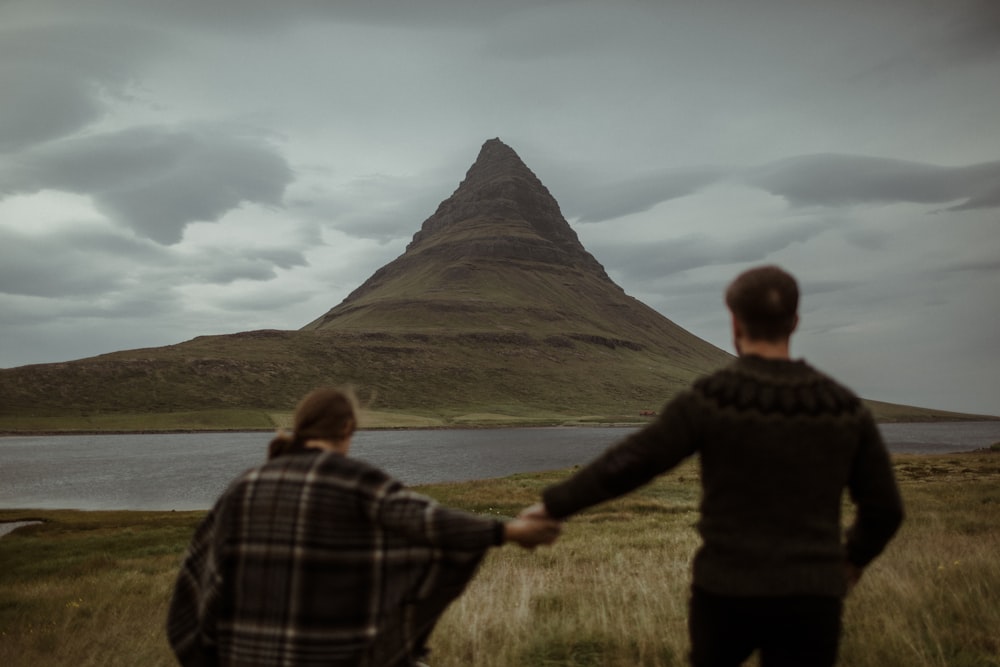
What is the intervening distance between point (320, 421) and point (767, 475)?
227 centimetres

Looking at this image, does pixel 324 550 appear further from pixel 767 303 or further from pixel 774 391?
pixel 767 303

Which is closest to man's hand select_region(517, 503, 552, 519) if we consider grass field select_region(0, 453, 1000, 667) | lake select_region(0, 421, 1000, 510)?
grass field select_region(0, 453, 1000, 667)

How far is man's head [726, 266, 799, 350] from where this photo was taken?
3082 millimetres

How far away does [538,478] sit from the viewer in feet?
164

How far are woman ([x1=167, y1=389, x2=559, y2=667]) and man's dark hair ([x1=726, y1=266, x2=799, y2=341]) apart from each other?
57.6 inches

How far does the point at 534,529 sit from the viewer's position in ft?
11.2

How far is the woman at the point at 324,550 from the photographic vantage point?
130 inches

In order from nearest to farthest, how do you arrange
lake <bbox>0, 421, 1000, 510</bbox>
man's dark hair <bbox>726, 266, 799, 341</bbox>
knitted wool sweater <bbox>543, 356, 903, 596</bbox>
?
1. knitted wool sweater <bbox>543, 356, 903, 596</bbox>
2. man's dark hair <bbox>726, 266, 799, 341</bbox>
3. lake <bbox>0, 421, 1000, 510</bbox>

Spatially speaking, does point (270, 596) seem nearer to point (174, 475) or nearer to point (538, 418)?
point (174, 475)

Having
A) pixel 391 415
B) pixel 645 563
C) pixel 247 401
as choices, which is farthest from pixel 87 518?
pixel 247 401

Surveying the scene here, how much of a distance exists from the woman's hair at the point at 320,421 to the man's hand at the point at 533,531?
104 cm

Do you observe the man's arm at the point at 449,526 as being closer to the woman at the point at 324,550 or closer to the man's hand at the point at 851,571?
the woman at the point at 324,550

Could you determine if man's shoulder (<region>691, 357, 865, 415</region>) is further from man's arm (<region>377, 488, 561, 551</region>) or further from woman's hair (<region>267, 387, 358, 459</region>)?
woman's hair (<region>267, 387, 358, 459</region>)

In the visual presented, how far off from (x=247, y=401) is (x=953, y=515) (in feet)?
577
